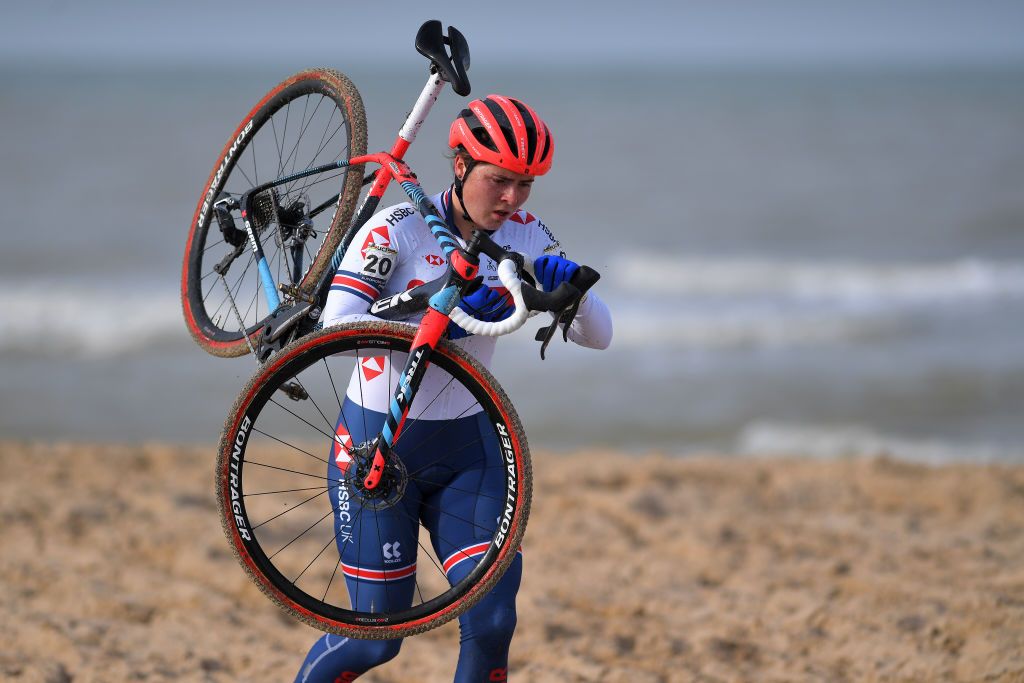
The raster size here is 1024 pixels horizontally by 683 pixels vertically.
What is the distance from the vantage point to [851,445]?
1060cm

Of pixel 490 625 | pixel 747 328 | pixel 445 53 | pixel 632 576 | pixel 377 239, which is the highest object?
pixel 747 328

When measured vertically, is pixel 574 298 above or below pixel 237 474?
above

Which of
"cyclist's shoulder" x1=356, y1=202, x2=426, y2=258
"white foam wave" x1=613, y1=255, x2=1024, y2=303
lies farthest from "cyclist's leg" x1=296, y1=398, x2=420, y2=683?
"white foam wave" x1=613, y1=255, x2=1024, y2=303

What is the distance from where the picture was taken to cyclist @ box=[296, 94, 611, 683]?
320 centimetres

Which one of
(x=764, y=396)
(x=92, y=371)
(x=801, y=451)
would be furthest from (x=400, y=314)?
(x=92, y=371)

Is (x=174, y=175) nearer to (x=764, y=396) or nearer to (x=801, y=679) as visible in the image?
(x=764, y=396)

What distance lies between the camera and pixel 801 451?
34.3ft

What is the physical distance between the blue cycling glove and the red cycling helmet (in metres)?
0.39

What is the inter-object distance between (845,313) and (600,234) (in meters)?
6.60

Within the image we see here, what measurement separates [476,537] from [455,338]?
2.13ft

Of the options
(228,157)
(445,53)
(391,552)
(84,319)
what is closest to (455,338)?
(391,552)

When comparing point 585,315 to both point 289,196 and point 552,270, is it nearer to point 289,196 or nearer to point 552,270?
point 552,270

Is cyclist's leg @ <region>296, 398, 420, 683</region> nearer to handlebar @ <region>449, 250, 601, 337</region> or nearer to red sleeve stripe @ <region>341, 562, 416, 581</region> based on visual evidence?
red sleeve stripe @ <region>341, 562, 416, 581</region>

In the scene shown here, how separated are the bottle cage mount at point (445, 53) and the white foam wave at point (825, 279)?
45.0 feet
